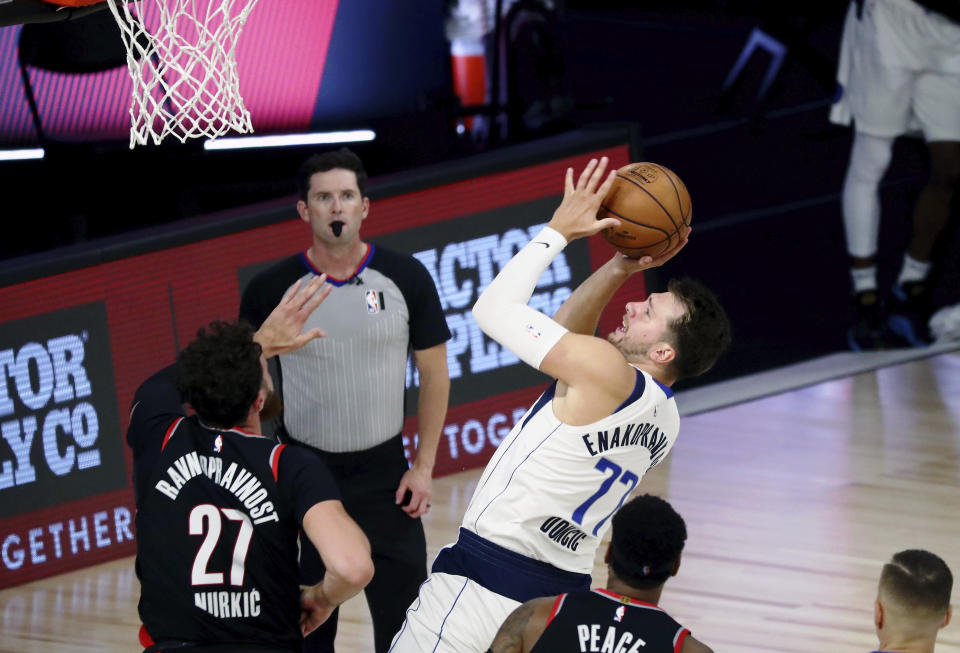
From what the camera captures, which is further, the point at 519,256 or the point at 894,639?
the point at 519,256

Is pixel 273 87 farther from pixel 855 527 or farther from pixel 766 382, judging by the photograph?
pixel 855 527

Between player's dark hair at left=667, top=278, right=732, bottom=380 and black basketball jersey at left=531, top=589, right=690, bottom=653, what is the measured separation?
781 millimetres

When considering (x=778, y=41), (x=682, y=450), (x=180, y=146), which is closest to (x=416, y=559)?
(x=682, y=450)

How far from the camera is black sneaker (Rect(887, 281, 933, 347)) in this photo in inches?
380

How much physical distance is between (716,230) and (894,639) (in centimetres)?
780

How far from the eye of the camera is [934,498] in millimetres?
7250

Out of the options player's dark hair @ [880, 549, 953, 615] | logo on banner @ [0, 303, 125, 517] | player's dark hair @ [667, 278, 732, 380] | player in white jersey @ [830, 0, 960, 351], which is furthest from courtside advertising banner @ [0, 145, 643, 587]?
player's dark hair @ [880, 549, 953, 615]

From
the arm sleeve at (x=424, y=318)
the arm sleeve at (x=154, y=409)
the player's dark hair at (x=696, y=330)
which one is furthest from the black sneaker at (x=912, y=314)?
the arm sleeve at (x=154, y=409)

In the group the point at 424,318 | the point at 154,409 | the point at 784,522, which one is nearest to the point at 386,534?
the point at 424,318

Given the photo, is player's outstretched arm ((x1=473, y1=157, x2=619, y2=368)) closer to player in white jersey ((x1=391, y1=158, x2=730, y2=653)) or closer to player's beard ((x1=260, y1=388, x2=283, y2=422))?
player in white jersey ((x1=391, y1=158, x2=730, y2=653))

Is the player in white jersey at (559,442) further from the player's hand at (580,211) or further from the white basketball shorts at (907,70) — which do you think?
the white basketball shorts at (907,70)

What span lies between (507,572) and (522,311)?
716 millimetres

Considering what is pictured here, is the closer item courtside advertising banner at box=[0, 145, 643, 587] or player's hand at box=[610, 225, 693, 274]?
player's hand at box=[610, 225, 693, 274]

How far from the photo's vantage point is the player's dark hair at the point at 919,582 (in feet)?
11.4
